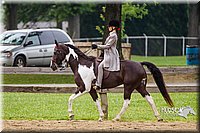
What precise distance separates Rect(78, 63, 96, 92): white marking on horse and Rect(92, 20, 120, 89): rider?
146mm

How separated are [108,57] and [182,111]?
215 cm

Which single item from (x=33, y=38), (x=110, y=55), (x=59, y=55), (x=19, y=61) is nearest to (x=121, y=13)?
(x=33, y=38)

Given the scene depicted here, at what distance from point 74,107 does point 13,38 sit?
10075 millimetres

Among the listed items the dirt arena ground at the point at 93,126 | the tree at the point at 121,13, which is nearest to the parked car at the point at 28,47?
the tree at the point at 121,13

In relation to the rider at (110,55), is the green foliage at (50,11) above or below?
above

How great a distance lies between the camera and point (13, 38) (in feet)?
88.7

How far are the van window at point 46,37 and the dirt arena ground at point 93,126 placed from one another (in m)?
13.7

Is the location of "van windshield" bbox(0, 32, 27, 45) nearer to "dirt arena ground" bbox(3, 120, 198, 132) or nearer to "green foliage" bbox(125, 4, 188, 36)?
"dirt arena ground" bbox(3, 120, 198, 132)

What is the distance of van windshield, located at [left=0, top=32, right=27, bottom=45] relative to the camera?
2695cm

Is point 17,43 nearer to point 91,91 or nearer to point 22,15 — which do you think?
point 91,91

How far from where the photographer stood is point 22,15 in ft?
166

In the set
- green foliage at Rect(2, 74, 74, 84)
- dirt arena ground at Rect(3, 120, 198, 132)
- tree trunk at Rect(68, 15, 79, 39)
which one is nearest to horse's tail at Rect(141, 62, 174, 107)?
dirt arena ground at Rect(3, 120, 198, 132)

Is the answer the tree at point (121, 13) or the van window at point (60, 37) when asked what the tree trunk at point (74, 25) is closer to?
the tree at point (121, 13)

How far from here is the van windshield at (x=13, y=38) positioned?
27.0 metres
